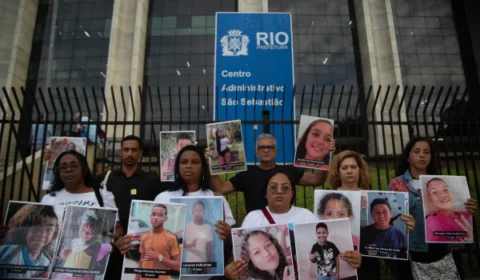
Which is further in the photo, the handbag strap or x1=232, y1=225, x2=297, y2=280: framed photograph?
the handbag strap

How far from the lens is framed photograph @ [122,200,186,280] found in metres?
3.10

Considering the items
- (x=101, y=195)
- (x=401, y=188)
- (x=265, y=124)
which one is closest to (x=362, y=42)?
(x=265, y=124)

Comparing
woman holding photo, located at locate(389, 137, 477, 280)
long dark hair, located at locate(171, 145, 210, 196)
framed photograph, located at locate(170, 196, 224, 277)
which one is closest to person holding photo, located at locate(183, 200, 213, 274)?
framed photograph, located at locate(170, 196, 224, 277)

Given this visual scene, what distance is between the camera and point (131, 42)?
20.1 meters

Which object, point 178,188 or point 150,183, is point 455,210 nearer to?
point 178,188

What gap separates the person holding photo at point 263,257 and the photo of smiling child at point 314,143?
1.77 m

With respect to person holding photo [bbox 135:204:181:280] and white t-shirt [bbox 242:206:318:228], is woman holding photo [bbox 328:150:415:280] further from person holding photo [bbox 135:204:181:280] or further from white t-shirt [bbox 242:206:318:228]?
person holding photo [bbox 135:204:181:280]

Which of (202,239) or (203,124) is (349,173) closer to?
(202,239)

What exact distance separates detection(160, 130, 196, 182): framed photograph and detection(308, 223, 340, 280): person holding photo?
2426 millimetres

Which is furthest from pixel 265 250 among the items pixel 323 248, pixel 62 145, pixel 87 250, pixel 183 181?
pixel 62 145

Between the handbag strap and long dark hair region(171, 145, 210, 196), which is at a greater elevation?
long dark hair region(171, 145, 210, 196)

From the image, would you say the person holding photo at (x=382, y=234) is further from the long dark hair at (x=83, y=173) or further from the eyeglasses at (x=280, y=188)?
the long dark hair at (x=83, y=173)

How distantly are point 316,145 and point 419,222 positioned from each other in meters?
1.49

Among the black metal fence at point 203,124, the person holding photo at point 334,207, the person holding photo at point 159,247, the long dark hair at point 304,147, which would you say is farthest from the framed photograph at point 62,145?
the person holding photo at point 334,207
